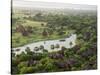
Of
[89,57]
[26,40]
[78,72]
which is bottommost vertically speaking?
[78,72]

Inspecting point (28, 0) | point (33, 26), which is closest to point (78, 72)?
point (33, 26)

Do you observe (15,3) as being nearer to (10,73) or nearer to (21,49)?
(21,49)

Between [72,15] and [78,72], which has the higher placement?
[72,15]

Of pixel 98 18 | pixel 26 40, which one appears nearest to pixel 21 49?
pixel 26 40

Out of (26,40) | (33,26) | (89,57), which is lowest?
(89,57)

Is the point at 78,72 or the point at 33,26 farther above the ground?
the point at 33,26

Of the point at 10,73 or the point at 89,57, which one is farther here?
the point at 89,57

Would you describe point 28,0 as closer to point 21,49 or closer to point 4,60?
point 21,49
